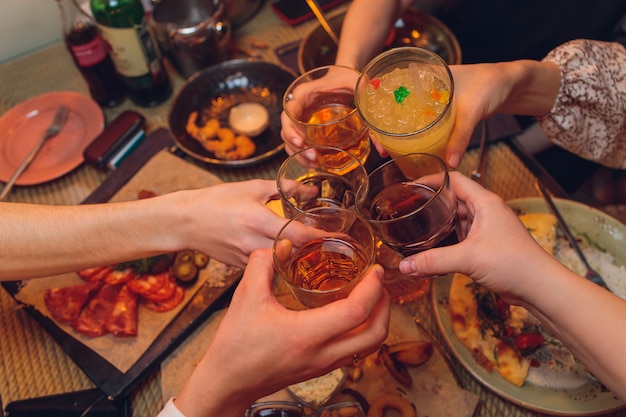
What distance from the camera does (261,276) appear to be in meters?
1.16

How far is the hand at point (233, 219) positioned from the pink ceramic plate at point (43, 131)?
3.01 ft

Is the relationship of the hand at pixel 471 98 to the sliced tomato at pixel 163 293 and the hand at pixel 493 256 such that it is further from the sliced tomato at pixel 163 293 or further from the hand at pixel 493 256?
the sliced tomato at pixel 163 293

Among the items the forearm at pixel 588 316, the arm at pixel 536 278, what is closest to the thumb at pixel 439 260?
the arm at pixel 536 278

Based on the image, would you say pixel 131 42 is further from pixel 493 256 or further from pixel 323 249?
pixel 493 256

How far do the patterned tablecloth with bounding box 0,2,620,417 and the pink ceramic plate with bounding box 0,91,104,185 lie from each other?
50 millimetres

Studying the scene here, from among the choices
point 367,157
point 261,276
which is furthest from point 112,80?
point 261,276

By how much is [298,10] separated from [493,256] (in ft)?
5.79

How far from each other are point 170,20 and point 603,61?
1652 mm

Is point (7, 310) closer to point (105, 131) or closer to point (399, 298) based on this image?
point (105, 131)

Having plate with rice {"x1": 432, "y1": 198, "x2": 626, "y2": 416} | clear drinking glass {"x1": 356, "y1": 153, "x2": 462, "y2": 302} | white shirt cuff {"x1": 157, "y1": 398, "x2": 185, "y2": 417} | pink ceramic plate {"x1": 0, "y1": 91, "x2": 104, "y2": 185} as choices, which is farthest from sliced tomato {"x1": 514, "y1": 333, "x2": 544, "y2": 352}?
pink ceramic plate {"x1": 0, "y1": 91, "x2": 104, "y2": 185}

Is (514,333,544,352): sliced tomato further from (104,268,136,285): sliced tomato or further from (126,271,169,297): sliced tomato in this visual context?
(104,268,136,285): sliced tomato

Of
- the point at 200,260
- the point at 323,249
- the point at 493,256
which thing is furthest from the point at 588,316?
the point at 200,260

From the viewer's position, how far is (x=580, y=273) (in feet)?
A: 5.09

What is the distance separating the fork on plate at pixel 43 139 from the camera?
201 centimetres
